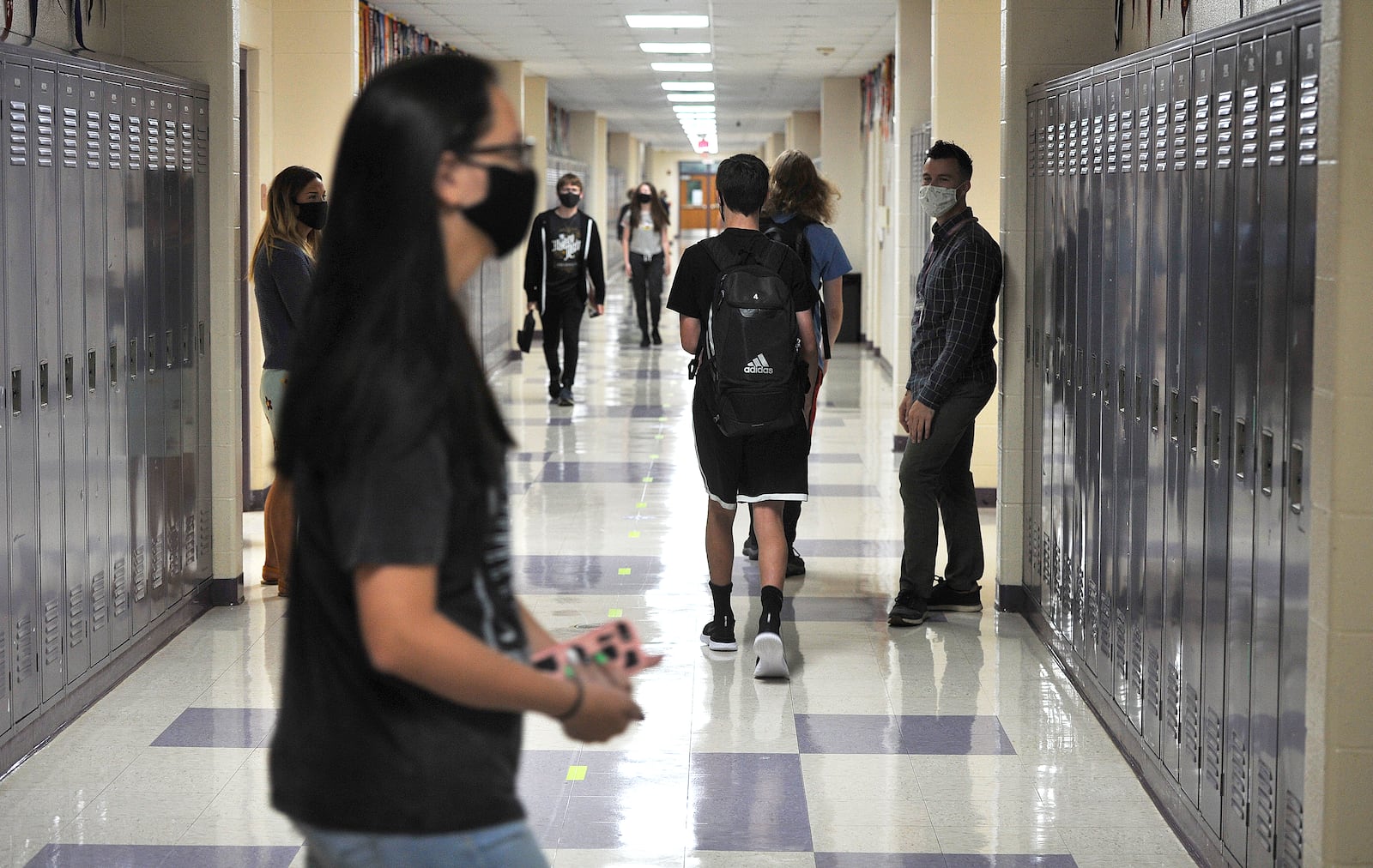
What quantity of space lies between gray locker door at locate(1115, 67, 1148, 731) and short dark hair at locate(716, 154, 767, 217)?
114 centimetres

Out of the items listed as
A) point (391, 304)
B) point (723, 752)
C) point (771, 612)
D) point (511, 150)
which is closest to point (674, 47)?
point (771, 612)

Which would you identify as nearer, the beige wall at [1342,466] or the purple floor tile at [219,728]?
the beige wall at [1342,466]

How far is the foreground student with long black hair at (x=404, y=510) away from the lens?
4.41 feet

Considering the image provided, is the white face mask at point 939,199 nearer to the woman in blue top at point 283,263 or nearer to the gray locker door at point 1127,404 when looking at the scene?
the gray locker door at point 1127,404

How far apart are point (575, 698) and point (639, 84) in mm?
18639

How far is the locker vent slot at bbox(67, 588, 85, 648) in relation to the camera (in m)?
4.29

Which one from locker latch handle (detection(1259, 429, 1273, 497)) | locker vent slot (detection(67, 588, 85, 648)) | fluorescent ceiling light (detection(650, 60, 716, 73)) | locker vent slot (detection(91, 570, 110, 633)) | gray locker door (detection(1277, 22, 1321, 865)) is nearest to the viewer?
gray locker door (detection(1277, 22, 1321, 865))

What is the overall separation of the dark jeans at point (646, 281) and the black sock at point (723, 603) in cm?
1183

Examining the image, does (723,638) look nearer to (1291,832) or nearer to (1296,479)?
(1291,832)

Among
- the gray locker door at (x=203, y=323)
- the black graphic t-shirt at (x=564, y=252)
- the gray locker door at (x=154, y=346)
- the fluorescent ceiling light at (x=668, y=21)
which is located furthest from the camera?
the fluorescent ceiling light at (x=668, y=21)

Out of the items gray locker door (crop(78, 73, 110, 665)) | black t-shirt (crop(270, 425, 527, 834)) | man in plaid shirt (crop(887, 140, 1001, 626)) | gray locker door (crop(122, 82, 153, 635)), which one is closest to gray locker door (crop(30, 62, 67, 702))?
gray locker door (crop(78, 73, 110, 665))

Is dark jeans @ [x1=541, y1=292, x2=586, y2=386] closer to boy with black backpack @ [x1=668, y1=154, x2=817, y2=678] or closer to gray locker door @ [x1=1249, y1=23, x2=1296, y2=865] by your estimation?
boy with black backpack @ [x1=668, y1=154, x2=817, y2=678]

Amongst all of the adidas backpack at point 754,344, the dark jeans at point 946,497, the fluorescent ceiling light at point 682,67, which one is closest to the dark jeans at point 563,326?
the fluorescent ceiling light at point 682,67

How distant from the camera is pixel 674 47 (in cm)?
1473
